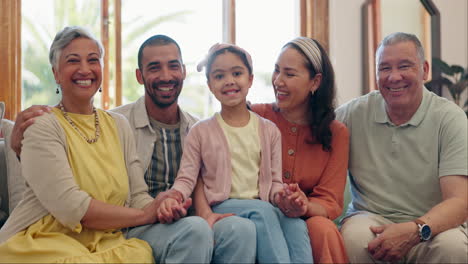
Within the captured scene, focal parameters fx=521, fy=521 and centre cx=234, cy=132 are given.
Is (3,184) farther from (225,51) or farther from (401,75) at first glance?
(401,75)

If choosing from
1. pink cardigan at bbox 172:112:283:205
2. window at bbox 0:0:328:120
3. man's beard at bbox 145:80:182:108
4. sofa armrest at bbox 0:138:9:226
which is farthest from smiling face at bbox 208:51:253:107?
window at bbox 0:0:328:120

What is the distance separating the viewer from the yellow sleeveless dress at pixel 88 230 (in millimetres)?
1621

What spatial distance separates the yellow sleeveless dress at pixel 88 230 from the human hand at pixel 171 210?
11 cm

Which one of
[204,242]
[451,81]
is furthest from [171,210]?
[451,81]

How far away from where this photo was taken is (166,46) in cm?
223

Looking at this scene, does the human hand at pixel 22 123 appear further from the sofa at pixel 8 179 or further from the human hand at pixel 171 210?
the human hand at pixel 171 210

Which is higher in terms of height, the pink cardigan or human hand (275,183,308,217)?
the pink cardigan

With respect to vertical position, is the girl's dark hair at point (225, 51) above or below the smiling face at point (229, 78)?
above

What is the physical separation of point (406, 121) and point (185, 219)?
1.03 m

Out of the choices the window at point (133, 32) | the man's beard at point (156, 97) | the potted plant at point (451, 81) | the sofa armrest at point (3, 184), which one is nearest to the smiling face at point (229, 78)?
the man's beard at point (156, 97)

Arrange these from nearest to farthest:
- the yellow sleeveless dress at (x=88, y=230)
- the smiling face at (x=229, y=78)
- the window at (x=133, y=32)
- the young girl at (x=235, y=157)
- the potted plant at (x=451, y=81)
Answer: the yellow sleeveless dress at (x=88, y=230), the young girl at (x=235, y=157), the smiling face at (x=229, y=78), the window at (x=133, y=32), the potted plant at (x=451, y=81)

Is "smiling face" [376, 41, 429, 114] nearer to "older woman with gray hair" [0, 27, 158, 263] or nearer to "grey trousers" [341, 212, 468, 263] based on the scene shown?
"grey trousers" [341, 212, 468, 263]

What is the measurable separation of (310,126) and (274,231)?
1.87 ft

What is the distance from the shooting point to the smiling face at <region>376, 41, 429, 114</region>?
82.4 inches
